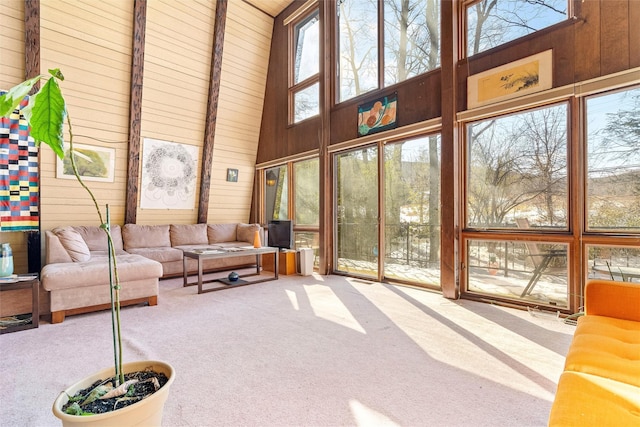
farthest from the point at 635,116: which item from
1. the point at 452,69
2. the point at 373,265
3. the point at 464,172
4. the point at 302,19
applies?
the point at 302,19

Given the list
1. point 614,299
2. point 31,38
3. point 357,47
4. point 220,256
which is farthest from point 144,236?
point 614,299

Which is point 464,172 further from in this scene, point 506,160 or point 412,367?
point 412,367

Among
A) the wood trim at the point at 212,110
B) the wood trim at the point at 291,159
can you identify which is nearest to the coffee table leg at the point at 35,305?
the wood trim at the point at 212,110

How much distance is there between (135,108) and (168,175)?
3.71ft

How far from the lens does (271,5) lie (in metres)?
5.56

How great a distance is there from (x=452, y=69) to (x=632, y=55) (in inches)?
58.7

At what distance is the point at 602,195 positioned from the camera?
9.08ft

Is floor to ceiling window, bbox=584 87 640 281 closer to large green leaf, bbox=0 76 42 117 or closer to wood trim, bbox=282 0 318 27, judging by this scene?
large green leaf, bbox=0 76 42 117

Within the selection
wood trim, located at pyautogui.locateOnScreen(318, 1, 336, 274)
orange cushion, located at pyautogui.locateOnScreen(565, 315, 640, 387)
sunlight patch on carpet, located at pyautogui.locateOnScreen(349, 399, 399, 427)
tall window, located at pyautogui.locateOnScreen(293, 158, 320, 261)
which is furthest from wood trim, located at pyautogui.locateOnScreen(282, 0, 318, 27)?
sunlight patch on carpet, located at pyautogui.locateOnScreen(349, 399, 399, 427)

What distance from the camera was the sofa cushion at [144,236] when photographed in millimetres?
4848

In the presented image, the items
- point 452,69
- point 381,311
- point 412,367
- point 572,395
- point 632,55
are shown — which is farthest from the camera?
point 452,69

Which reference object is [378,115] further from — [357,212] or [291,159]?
[291,159]

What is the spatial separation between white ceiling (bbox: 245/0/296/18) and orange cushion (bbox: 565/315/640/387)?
6145 mm

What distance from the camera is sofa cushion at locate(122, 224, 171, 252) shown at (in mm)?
4848
